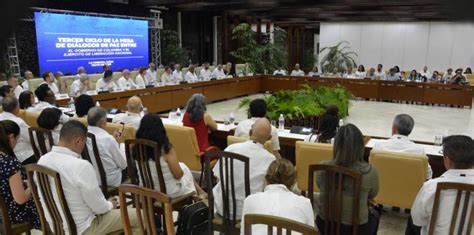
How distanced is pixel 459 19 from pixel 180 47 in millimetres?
12524

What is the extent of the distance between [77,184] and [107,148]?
35.6 inches

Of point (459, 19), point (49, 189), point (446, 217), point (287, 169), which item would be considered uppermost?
point (459, 19)

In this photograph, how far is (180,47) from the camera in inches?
492

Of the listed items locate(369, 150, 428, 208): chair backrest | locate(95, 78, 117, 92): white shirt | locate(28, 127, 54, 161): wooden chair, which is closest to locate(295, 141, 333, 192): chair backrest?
locate(369, 150, 428, 208): chair backrest

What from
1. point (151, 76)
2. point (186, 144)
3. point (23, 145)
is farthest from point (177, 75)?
point (23, 145)

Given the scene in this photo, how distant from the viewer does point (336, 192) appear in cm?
221

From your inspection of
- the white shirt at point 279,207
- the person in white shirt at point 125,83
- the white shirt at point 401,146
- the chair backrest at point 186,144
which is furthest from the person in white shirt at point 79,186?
the person in white shirt at point 125,83

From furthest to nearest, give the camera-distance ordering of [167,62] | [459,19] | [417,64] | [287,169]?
[417,64], [167,62], [287,169], [459,19]

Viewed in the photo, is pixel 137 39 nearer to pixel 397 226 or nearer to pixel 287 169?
pixel 397 226

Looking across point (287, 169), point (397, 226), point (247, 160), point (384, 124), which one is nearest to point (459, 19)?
point (287, 169)

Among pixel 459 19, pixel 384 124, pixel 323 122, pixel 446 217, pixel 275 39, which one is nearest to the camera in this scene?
pixel 459 19

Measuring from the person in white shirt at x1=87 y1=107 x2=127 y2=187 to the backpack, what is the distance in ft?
2.48

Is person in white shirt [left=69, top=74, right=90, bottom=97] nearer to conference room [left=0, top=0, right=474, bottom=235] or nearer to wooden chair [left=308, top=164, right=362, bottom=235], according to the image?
conference room [left=0, top=0, right=474, bottom=235]

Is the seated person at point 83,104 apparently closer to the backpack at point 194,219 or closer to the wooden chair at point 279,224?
the backpack at point 194,219
